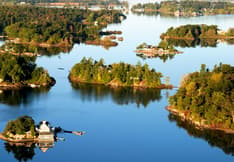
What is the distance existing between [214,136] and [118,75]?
6.06m

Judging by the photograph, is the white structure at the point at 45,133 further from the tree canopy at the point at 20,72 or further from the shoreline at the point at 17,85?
the tree canopy at the point at 20,72

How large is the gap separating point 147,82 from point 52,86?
3493 millimetres

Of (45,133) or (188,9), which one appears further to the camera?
(188,9)

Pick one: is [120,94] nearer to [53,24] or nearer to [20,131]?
[20,131]

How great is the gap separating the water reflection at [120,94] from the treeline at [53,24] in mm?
11437

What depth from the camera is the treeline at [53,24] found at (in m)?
30.1

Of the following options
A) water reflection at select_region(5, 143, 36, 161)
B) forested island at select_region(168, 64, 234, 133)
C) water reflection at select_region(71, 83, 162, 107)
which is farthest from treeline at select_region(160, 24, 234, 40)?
water reflection at select_region(5, 143, 36, 161)

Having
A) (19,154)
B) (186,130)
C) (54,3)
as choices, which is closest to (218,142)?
(186,130)

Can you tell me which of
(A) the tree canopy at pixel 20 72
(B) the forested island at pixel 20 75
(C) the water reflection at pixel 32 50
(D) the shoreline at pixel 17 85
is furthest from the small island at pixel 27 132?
(C) the water reflection at pixel 32 50

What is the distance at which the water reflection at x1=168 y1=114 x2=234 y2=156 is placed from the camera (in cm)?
1310

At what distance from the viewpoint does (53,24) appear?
3472 centimetres

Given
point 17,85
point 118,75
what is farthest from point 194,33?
point 17,85

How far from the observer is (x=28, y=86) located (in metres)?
18.4

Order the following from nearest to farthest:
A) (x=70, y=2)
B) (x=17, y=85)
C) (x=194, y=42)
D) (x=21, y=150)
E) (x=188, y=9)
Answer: (x=21, y=150) → (x=17, y=85) → (x=194, y=42) → (x=188, y=9) → (x=70, y=2)
